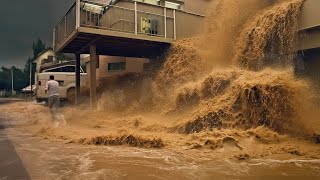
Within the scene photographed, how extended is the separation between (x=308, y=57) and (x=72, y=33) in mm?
8157

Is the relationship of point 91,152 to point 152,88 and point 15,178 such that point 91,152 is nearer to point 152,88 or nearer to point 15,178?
point 15,178

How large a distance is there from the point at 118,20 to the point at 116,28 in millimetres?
344

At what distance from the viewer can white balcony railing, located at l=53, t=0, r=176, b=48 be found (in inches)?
496

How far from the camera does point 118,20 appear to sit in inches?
524

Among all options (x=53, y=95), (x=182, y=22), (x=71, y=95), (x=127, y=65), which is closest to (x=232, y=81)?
(x=53, y=95)

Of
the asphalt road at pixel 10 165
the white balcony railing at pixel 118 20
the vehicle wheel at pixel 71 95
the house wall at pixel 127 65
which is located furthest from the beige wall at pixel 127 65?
the asphalt road at pixel 10 165

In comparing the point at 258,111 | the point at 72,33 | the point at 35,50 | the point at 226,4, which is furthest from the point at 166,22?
the point at 35,50

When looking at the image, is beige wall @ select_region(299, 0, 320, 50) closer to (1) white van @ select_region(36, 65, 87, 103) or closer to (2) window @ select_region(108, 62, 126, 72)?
(2) window @ select_region(108, 62, 126, 72)

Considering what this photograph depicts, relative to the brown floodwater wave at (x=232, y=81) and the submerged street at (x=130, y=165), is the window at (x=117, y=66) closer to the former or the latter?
the brown floodwater wave at (x=232, y=81)

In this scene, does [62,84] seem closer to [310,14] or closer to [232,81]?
[232,81]

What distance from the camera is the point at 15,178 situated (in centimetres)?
454

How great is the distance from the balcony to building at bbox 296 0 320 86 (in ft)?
17.6

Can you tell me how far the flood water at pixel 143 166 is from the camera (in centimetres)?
475

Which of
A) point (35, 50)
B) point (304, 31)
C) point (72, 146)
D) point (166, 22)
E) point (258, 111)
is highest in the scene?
point (35, 50)
